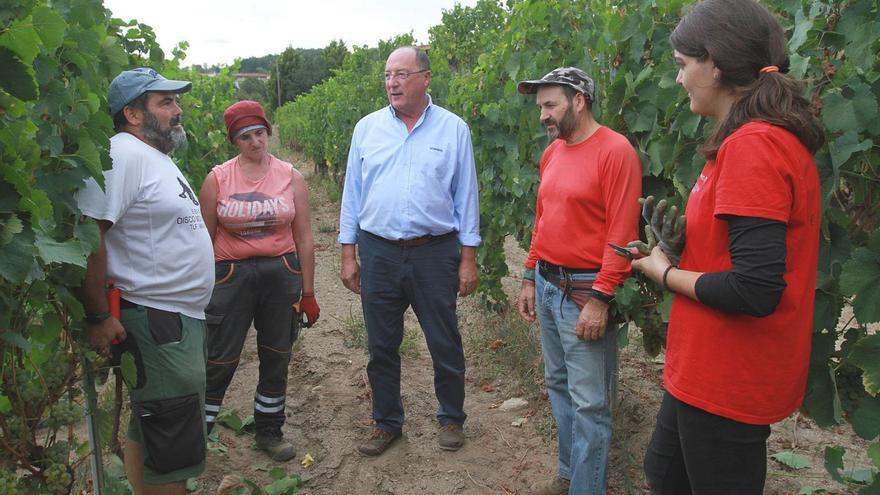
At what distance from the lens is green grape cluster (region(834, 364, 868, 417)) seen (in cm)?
216

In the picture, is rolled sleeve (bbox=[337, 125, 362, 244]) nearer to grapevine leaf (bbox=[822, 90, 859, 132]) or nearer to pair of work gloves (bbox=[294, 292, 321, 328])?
pair of work gloves (bbox=[294, 292, 321, 328])

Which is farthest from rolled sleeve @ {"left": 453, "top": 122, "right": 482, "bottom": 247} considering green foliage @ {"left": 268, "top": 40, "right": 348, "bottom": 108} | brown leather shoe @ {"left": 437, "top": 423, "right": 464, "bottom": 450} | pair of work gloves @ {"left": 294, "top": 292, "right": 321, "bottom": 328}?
green foliage @ {"left": 268, "top": 40, "right": 348, "bottom": 108}

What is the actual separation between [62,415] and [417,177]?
A: 6.47ft

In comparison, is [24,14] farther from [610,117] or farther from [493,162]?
[493,162]

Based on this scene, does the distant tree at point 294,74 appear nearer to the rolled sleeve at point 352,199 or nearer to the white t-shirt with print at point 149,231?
the rolled sleeve at point 352,199

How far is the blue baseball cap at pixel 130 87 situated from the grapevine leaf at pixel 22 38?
110cm

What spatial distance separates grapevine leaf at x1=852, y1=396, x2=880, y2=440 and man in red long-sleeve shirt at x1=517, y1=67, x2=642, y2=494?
36.3 inches

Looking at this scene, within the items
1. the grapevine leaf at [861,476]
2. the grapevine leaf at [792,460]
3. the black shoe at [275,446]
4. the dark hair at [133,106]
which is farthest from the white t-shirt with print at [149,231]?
the grapevine leaf at [792,460]

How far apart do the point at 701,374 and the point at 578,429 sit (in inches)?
44.1

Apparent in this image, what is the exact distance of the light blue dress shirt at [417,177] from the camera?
365 centimetres

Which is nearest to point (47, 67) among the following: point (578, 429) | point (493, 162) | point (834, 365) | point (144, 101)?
point (144, 101)

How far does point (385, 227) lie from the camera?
3.67 meters

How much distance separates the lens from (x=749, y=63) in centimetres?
177

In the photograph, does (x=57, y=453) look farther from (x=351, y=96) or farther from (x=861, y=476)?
(x=351, y=96)
